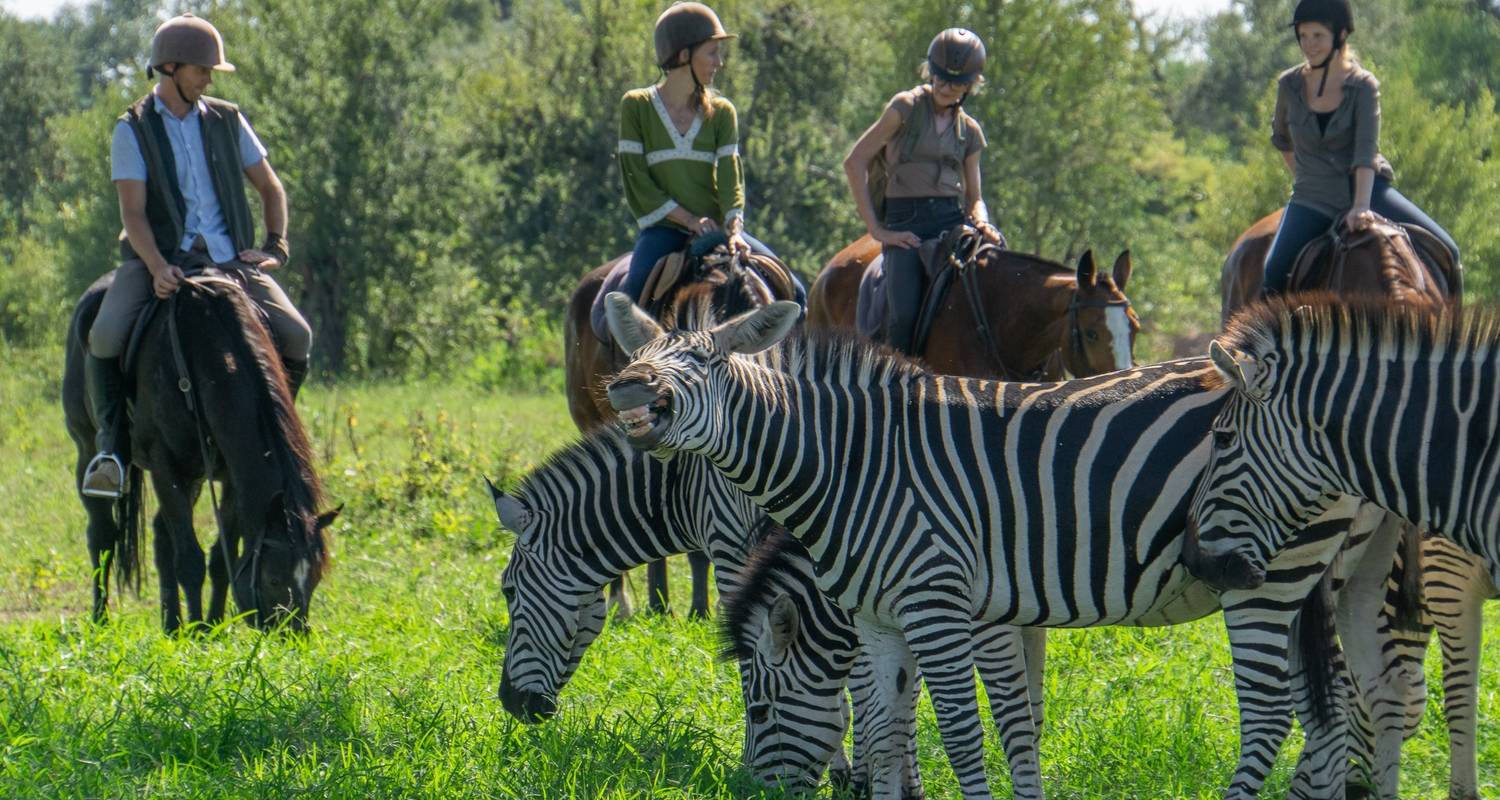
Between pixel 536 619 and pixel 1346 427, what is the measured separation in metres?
2.97

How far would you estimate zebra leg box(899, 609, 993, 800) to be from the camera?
4.59 m

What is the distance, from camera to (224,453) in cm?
751

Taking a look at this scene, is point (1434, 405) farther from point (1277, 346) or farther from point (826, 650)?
point (826, 650)

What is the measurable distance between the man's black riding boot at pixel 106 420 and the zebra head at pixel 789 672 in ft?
14.7

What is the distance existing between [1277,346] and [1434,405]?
48cm

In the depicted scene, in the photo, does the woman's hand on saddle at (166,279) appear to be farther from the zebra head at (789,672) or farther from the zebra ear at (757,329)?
the zebra ear at (757,329)

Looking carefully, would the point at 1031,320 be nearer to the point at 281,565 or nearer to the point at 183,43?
the point at 281,565

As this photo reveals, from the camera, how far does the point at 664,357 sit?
14.5 feet

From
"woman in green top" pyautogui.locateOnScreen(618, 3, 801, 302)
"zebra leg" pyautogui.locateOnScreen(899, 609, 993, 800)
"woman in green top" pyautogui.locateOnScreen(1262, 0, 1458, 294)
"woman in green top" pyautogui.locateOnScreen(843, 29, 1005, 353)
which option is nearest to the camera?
"zebra leg" pyautogui.locateOnScreen(899, 609, 993, 800)

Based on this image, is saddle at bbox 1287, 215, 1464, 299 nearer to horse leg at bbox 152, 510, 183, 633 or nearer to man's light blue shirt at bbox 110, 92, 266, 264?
man's light blue shirt at bbox 110, 92, 266, 264

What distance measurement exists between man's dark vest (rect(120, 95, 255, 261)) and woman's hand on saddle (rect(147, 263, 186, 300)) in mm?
329

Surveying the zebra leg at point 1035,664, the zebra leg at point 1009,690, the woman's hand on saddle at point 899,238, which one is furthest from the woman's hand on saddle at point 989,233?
the zebra leg at point 1009,690

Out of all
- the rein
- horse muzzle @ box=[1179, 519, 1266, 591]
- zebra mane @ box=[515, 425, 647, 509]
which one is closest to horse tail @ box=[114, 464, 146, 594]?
the rein

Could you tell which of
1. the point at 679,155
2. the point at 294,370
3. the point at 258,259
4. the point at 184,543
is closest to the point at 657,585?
the point at 294,370
